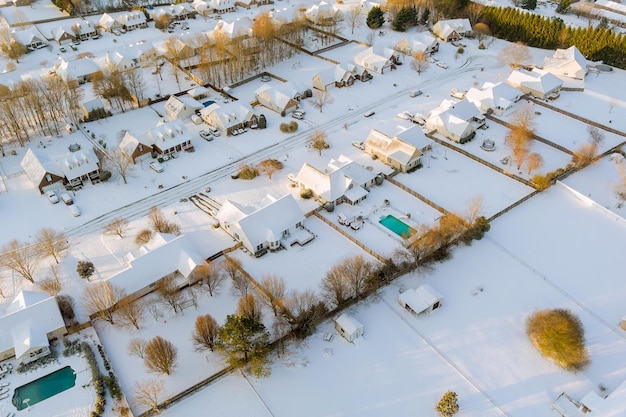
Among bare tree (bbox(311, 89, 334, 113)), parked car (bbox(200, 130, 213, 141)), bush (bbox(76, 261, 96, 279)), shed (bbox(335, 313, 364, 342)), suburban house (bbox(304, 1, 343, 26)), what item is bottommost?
shed (bbox(335, 313, 364, 342))

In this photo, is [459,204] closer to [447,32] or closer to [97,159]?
[97,159]

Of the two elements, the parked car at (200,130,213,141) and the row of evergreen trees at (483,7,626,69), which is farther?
the row of evergreen trees at (483,7,626,69)

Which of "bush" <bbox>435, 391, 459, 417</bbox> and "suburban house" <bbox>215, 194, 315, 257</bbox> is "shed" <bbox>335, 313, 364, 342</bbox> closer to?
"bush" <bbox>435, 391, 459, 417</bbox>

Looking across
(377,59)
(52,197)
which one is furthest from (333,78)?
(52,197)

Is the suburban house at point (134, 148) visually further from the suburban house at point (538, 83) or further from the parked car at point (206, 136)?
the suburban house at point (538, 83)

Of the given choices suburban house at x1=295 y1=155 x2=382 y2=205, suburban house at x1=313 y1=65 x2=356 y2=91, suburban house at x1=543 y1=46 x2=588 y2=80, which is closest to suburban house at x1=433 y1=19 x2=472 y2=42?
suburban house at x1=543 y1=46 x2=588 y2=80

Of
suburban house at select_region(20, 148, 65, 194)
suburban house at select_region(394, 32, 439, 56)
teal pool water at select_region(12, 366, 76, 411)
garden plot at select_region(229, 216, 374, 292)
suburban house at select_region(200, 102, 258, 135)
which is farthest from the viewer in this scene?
suburban house at select_region(394, 32, 439, 56)

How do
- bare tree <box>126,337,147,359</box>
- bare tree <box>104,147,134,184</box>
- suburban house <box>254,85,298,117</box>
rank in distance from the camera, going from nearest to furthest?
1. bare tree <box>126,337,147,359</box>
2. bare tree <box>104,147,134,184</box>
3. suburban house <box>254,85,298,117</box>

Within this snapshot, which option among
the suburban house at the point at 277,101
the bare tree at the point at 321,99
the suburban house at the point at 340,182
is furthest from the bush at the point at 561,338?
the suburban house at the point at 277,101

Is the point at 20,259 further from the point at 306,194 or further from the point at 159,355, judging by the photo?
the point at 306,194

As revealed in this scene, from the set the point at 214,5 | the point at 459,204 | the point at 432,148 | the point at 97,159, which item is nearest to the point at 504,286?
the point at 459,204
